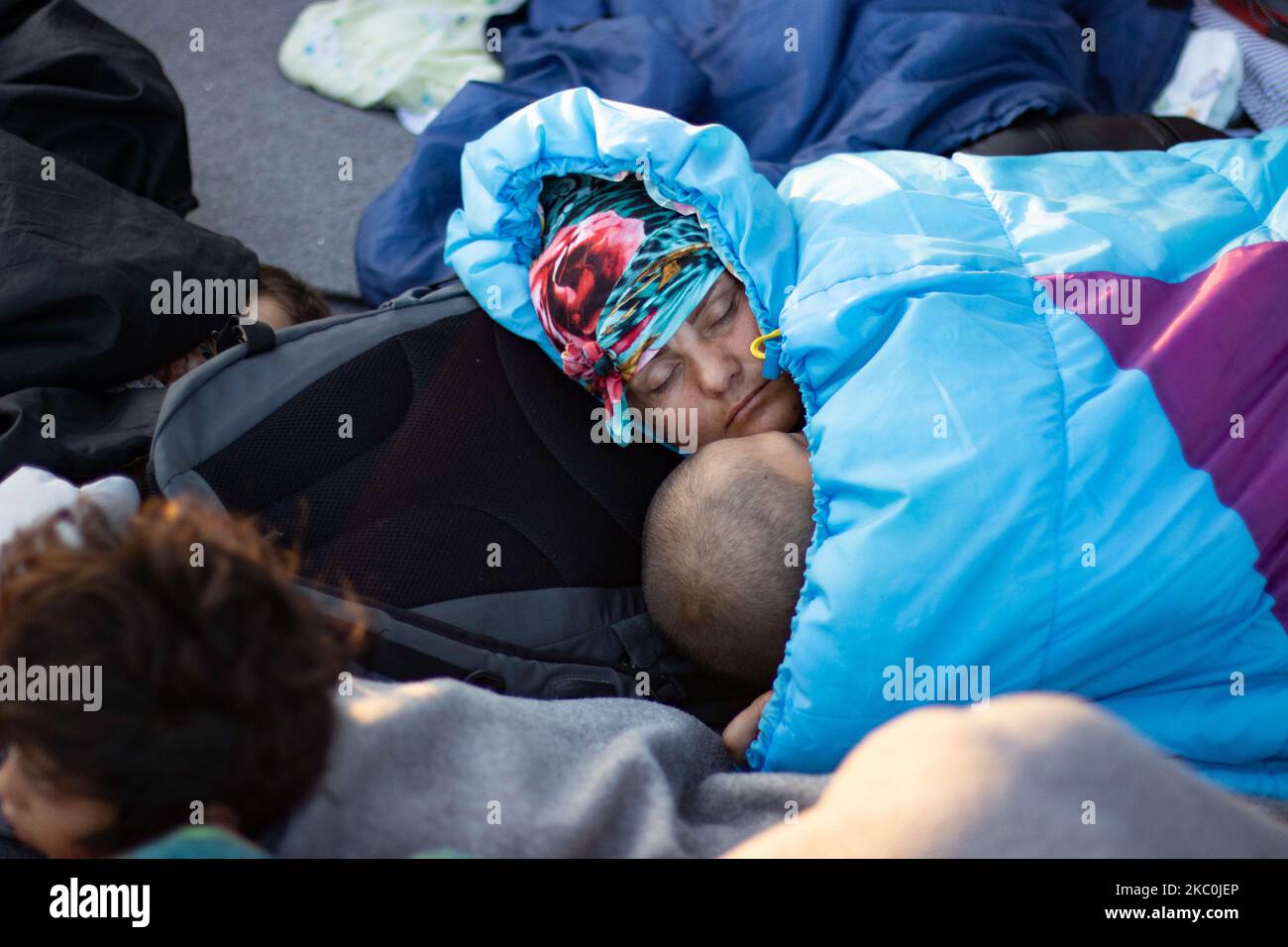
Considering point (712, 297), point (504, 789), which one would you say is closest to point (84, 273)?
point (712, 297)

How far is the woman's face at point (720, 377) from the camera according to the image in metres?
1.20

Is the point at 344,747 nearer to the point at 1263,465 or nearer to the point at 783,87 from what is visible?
the point at 1263,465

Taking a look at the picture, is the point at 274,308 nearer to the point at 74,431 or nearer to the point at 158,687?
the point at 74,431

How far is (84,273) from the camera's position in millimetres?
1177

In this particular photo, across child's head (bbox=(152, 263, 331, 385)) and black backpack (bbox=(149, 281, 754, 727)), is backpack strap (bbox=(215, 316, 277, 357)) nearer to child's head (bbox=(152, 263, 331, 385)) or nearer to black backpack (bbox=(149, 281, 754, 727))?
black backpack (bbox=(149, 281, 754, 727))

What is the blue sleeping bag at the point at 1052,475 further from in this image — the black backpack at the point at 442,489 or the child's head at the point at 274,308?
the child's head at the point at 274,308

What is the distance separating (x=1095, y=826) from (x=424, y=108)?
1716 mm

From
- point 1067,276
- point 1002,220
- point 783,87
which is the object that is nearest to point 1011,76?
point 783,87

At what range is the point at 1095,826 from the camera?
0.55 meters

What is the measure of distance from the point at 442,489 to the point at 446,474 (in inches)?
0.7

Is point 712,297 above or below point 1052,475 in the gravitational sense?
above

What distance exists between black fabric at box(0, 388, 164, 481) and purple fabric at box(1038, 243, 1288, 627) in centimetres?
98

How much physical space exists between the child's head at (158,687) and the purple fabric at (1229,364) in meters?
0.77

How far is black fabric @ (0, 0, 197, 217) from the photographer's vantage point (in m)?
1.41
